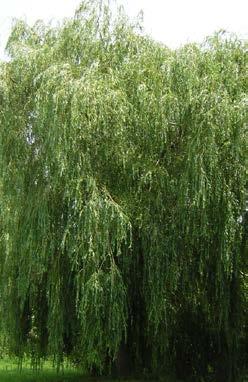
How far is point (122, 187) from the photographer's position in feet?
22.8

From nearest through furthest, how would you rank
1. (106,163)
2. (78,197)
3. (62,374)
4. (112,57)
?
(78,197)
(106,163)
(112,57)
(62,374)

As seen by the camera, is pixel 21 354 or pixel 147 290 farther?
pixel 21 354

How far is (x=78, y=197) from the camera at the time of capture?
21.3 ft

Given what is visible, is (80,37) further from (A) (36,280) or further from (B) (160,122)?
(A) (36,280)

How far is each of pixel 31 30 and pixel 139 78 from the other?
1.95 m

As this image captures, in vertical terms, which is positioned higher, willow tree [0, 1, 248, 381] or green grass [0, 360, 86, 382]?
willow tree [0, 1, 248, 381]

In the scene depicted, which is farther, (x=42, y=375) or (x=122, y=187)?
(x=42, y=375)

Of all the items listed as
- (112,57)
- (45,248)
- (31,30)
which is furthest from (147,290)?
(31,30)

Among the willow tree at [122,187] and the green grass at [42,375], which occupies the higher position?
the willow tree at [122,187]

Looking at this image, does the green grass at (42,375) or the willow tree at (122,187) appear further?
the green grass at (42,375)

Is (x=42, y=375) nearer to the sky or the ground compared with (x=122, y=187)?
nearer to the ground

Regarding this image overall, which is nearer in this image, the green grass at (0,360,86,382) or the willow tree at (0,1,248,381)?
the willow tree at (0,1,248,381)

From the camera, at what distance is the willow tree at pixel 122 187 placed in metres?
6.48

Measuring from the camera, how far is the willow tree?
6.48 meters
